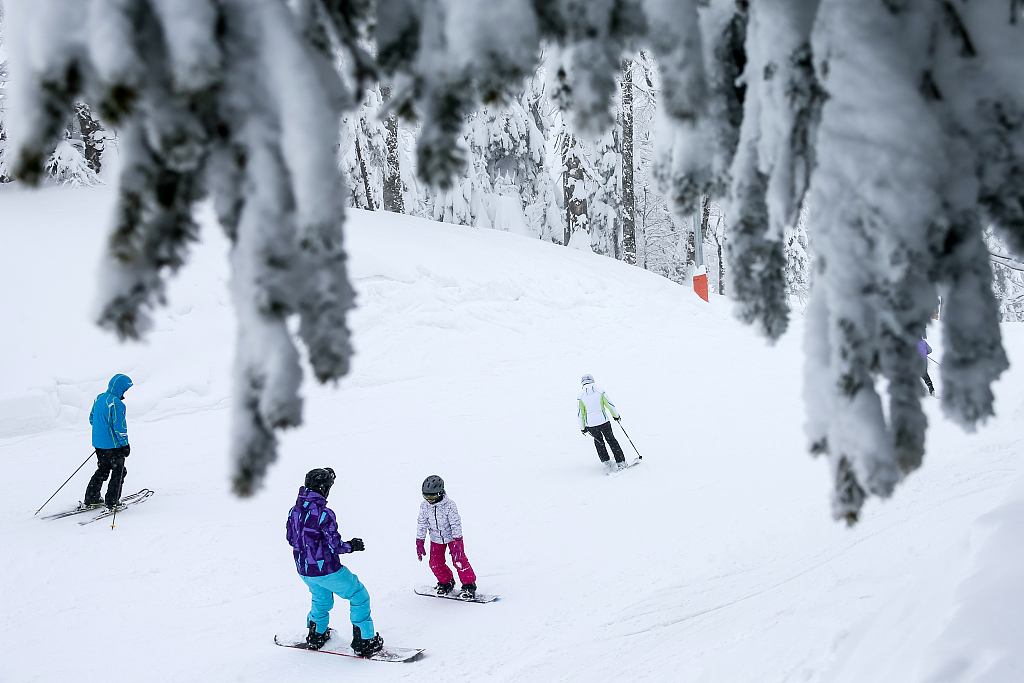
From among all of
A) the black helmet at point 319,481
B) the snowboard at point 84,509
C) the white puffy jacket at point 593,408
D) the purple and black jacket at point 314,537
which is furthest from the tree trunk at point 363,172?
the purple and black jacket at point 314,537

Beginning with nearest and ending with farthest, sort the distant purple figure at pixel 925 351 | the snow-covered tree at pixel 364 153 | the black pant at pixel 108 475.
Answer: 1. the distant purple figure at pixel 925 351
2. the black pant at pixel 108 475
3. the snow-covered tree at pixel 364 153

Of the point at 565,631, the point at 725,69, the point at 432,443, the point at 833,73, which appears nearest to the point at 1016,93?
the point at 833,73

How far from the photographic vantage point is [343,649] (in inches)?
245

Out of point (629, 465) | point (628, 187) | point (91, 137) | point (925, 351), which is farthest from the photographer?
point (628, 187)

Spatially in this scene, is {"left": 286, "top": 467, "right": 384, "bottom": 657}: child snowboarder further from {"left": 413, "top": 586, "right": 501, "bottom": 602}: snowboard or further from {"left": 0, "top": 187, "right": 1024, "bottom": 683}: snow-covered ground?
{"left": 413, "top": 586, "right": 501, "bottom": 602}: snowboard

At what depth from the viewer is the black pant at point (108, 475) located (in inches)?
337

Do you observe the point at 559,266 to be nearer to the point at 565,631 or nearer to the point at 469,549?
the point at 469,549

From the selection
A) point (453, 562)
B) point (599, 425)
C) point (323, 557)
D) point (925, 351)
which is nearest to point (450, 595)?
point (453, 562)

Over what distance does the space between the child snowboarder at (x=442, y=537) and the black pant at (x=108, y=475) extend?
162 inches

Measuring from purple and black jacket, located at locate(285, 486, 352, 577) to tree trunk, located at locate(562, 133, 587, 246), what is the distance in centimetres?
2124

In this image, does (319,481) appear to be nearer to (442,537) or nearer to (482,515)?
(442,537)

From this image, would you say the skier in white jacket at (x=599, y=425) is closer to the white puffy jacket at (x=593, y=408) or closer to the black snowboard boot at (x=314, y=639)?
the white puffy jacket at (x=593, y=408)

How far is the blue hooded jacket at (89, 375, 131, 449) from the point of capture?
862cm

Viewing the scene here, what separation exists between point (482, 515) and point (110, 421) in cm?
463
